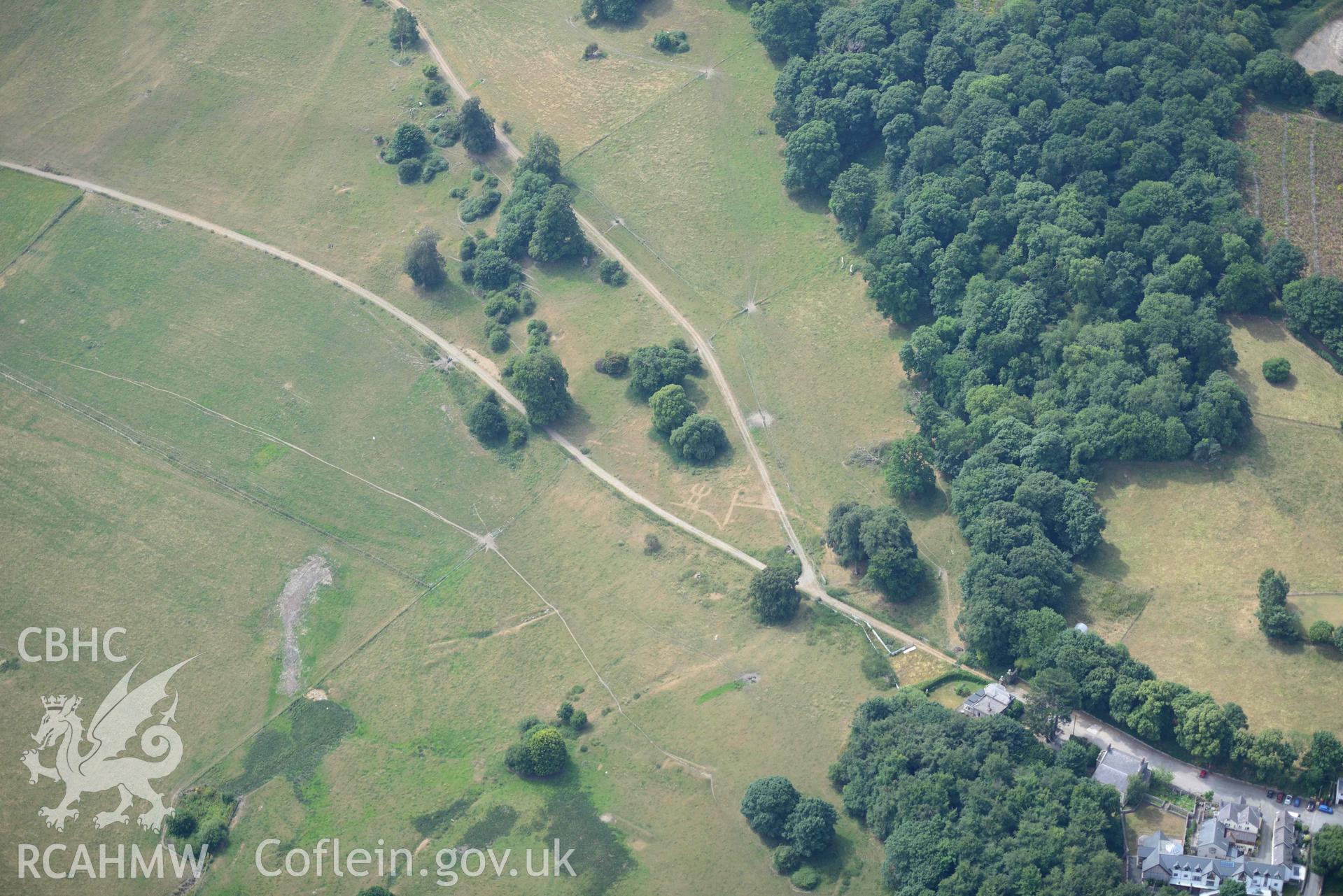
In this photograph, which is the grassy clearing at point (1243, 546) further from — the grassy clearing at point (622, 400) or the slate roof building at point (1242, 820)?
the grassy clearing at point (622, 400)

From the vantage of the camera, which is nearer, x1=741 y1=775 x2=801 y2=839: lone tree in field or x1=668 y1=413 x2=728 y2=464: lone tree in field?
x1=741 y1=775 x2=801 y2=839: lone tree in field

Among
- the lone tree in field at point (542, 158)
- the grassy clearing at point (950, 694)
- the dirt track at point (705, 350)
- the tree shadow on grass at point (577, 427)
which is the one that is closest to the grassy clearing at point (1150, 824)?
the grassy clearing at point (950, 694)

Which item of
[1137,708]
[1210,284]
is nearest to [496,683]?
[1137,708]

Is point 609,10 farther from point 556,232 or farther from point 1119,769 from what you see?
point 1119,769

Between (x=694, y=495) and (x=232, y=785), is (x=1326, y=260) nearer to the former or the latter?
(x=694, y=495)

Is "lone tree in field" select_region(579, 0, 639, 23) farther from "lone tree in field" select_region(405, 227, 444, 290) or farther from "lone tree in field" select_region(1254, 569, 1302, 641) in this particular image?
"lone tree in field" select_region(1254, 569, 1302, 641)

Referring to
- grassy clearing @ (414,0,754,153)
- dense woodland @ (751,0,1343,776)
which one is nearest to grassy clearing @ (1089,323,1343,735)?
dense woodland @ (751,0,1343,776)
